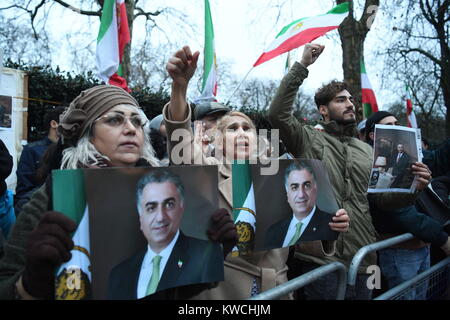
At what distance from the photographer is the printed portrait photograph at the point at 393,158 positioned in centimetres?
228

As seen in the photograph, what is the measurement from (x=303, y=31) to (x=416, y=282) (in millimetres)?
2045

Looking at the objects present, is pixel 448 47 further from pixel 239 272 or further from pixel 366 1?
pixel 239 272

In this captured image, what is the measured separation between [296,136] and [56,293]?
184 centimetres

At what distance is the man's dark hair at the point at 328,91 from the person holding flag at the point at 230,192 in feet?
2.94

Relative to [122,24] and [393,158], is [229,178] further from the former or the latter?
[122,24]

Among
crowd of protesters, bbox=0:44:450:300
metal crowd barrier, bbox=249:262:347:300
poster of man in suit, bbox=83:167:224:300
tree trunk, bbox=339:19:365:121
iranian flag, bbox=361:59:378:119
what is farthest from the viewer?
tree trunk, bbox=339:19:365:121

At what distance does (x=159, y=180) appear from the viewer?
130cm

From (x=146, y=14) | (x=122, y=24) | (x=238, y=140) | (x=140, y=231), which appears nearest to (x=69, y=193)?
(x=140, y=231)

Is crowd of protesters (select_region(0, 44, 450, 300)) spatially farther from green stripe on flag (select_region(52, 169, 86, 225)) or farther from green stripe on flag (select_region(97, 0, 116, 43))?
green stripe on flag (select_region(97, 0, 116, 43))

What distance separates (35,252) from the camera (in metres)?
1.07

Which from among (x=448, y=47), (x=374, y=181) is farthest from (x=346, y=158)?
(x=448, y=47)

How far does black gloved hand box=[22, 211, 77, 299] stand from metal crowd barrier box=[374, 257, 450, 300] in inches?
64.0

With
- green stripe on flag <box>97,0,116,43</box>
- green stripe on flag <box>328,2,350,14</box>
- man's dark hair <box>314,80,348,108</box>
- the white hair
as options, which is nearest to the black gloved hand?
the white hair

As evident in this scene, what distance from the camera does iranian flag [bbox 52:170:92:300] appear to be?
110 cm
